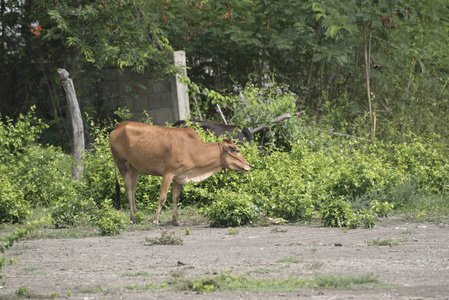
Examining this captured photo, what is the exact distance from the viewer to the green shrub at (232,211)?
7934 millimetres

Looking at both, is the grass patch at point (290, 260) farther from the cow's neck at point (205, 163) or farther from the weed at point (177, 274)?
the cow's neck at point (205, 163)

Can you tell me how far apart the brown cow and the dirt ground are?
846 mm

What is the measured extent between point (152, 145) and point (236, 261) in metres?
2.77

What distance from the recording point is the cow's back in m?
8.13

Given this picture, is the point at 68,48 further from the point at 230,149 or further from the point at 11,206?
the point at 230,149

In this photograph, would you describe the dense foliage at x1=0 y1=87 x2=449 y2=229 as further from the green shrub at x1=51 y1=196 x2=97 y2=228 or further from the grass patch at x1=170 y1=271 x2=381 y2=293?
the grass patch at x1=170 y1=271 x2=381 y2=293

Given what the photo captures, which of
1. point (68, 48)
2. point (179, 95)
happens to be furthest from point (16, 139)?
point (179, 95)

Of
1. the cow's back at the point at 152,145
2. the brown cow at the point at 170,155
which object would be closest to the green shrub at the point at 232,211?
the brown cow at the point at 170,155

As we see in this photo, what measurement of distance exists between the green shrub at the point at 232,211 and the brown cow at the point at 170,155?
0.42m

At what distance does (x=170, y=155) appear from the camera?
26.6 ft

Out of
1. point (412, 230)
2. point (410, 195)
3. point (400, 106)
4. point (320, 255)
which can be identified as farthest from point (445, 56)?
point (320, 255)

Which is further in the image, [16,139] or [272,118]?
[272,118]

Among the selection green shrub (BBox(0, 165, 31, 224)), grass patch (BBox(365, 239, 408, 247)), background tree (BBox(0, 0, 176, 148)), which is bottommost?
grass patch (BBox(365, 239, 408, 247))

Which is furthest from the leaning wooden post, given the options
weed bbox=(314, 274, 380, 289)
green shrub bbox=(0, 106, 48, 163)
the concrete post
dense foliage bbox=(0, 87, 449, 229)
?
weed bbox=(314, 274, 380, 289)
